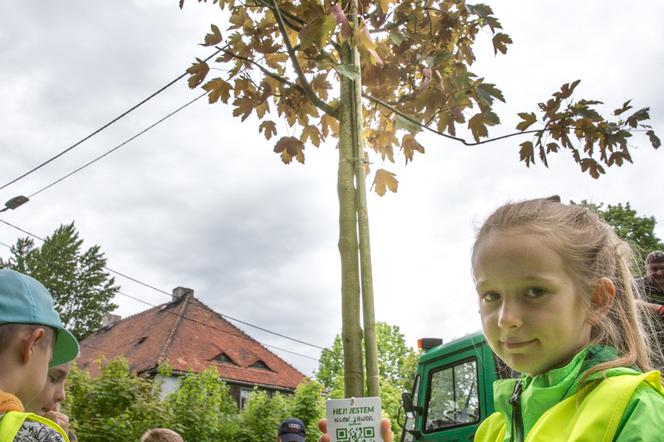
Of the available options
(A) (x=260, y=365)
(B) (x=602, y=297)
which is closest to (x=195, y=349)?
(A) (x=260, y=365)

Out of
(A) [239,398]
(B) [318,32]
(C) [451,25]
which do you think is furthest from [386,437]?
(A) [239,398]

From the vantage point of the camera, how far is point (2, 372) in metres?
1.44

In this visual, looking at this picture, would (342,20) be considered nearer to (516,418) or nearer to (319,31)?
(319,31)

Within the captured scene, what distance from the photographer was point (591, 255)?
1344 mm

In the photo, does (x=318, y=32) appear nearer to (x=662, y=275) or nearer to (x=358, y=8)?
(x=358, y=8)

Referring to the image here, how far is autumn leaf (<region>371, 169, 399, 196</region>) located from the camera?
2.89m

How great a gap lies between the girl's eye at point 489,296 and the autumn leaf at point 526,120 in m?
1.47

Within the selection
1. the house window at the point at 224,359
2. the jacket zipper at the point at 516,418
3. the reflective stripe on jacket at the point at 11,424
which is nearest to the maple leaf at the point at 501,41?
the jacket zipper at the point at 516,418

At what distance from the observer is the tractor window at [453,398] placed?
6.07 meters

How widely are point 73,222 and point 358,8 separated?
41.0 metres

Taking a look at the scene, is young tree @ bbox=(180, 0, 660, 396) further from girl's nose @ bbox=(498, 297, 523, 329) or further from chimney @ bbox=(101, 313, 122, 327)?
chimney @ bbox=(101, 313, 122, 327)

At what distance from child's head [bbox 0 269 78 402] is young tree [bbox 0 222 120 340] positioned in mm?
36271

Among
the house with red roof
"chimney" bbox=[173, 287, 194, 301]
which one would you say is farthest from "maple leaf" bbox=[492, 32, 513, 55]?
"chimney" bbox=[173, 287, 194, 301]

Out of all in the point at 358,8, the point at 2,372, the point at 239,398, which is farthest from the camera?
the point at 239,398
